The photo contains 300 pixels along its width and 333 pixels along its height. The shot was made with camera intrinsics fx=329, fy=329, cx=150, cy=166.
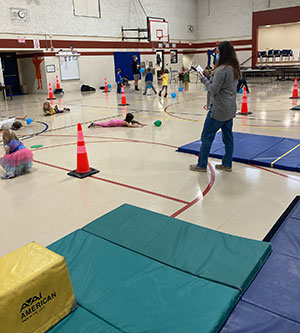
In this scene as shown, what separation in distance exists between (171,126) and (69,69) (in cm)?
1515

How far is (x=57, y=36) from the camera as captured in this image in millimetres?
20812

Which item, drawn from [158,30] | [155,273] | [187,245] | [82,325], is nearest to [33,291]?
[82,325]

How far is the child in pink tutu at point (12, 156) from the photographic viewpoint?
5.48 meters

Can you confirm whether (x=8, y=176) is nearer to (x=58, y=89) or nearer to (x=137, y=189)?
(x=137, y=189)

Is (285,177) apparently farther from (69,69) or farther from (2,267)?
(69,69)

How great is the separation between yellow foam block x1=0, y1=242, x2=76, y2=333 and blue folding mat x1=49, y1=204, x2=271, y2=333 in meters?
0.13

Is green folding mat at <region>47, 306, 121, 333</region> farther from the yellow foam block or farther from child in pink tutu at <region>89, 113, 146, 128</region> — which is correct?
child in pink tutu at <region>89, 113, 146, 128</region>

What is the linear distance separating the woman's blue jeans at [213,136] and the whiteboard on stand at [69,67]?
18.5 m

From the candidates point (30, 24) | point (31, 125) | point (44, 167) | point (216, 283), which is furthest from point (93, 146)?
point (30, 24)

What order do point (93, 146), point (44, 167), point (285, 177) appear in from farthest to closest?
point (93, 146), point (44, 167), point (285, 177)

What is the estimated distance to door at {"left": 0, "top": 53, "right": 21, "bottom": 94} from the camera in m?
21.0

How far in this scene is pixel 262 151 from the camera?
6117mm

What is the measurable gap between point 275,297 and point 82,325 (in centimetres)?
145

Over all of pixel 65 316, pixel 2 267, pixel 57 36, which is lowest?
pixel 65 316
